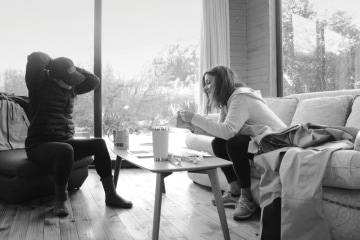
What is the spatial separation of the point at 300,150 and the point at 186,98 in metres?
2.59

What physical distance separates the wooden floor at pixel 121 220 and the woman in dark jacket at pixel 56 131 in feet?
0.40

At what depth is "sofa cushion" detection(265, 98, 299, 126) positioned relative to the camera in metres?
2.34

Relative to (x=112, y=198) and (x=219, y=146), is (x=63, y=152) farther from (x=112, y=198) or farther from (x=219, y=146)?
(x=219, y=146)

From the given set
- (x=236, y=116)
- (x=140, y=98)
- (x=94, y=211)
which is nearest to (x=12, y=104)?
(x=94, y=211)

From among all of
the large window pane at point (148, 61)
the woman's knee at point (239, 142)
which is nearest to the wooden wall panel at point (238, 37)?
the large window pane at point (148, 61)

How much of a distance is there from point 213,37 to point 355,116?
2181mm

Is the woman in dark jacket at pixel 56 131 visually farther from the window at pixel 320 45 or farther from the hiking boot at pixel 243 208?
the window at pixel 320 45

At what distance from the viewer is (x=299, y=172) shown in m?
1.36

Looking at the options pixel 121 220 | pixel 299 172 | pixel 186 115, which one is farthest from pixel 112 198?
→ pixel 299 172

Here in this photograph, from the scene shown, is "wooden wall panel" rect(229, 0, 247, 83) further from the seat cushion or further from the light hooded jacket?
the seat cushion

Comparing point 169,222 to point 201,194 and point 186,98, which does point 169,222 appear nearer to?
point 201,194

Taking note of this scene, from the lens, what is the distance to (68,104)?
7.22 ft

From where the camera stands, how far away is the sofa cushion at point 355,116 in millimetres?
1851

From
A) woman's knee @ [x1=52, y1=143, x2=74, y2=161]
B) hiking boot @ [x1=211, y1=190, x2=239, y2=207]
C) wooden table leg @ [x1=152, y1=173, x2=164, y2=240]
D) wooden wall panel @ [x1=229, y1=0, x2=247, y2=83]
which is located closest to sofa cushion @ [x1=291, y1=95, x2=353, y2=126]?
hiking boot @ [x1=211, y1=190, x2=239, y2=207]
